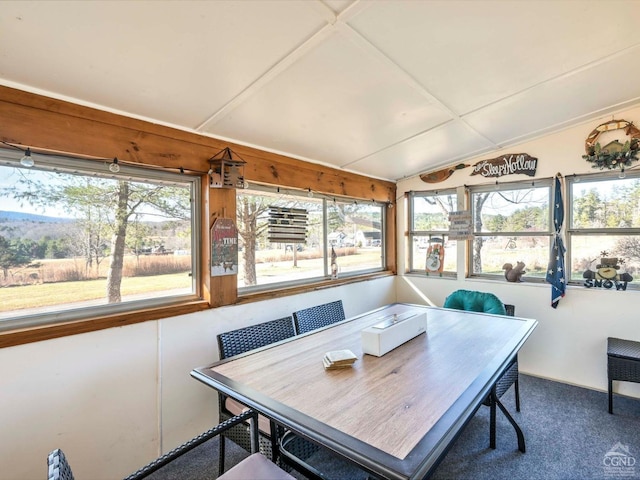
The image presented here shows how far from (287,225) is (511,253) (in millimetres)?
2433

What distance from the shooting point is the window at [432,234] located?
392 cm

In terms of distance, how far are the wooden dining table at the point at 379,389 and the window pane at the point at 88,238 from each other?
894 millimetres

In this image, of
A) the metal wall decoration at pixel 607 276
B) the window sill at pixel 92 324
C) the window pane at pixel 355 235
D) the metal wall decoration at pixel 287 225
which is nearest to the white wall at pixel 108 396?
the window sill at pixel 92 324

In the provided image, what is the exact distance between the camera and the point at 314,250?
334cm

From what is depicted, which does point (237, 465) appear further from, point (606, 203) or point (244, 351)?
point (606, 203)

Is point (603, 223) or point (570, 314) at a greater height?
point (603, 223)

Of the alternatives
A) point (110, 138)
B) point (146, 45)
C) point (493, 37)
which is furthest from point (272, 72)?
point (493, 37)

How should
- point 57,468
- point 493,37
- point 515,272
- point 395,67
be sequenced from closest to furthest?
point 57,468, point 493,37, point 395,67, point 515,272

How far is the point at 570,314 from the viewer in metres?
3.07

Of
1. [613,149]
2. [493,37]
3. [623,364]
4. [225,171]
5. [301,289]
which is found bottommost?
[623,364]

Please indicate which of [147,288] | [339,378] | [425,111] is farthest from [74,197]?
[425,111]

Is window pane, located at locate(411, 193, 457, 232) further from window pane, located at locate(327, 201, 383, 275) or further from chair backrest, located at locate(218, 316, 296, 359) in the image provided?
chair backrest, located at locate(218, 316, 296, 359)

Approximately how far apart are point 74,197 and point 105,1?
1.12 m

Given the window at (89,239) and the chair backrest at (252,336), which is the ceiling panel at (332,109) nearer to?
the window at (89,239)
